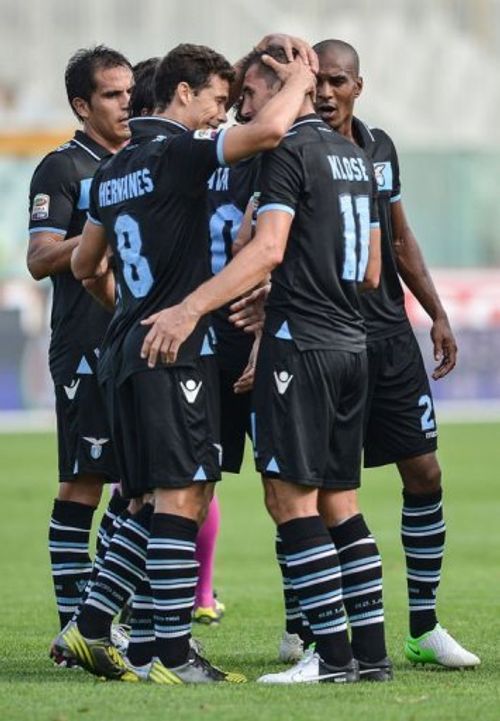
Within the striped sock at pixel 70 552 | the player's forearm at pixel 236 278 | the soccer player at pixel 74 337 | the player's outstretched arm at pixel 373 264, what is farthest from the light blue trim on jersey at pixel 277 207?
the striped sock at pixel 70 552

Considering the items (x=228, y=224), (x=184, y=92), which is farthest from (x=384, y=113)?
(x=184, y=92)

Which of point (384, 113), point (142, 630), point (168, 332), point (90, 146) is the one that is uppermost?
point (384, 113)

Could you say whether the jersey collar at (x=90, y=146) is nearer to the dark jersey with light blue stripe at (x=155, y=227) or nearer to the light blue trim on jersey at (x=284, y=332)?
the dark jersey with light blue stripe at (x=155, y=227)

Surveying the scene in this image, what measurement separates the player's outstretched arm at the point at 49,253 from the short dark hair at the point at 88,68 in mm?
678

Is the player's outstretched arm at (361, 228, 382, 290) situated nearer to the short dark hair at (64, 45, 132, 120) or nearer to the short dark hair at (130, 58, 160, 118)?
the short dark hair at (130, 58, 160, 118)

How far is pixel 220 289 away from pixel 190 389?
1.50ft

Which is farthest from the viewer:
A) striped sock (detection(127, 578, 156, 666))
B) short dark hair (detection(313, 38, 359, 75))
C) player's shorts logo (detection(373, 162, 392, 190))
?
player's shorts logo (detection(373, 162, 392, 190))

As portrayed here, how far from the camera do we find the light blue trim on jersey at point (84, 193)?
7.24m

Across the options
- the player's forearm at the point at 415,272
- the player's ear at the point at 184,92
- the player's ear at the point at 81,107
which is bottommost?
the player's forearm at the point at 415,272

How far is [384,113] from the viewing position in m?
30.2

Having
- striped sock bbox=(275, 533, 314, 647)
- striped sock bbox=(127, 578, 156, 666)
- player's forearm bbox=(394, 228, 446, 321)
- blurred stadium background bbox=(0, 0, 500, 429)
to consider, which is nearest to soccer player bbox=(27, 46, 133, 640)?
striped sock bbox=(127, 578, 156, 666)

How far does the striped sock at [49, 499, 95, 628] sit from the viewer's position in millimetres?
7258

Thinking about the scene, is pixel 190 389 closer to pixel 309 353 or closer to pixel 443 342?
pixel 309 353

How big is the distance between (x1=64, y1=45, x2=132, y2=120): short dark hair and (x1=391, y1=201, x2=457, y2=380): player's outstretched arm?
142 cm
